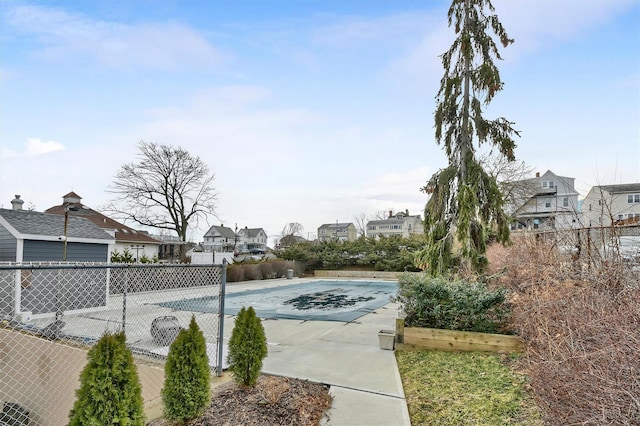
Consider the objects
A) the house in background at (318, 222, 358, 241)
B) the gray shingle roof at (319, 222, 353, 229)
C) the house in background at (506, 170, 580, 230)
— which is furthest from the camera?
the gray shingle roof at (319, 222, 353, 229)

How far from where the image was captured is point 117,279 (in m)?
9.74

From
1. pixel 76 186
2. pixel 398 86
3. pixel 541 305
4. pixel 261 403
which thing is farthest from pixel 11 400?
pixel 76 186

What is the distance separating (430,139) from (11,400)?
383 inches

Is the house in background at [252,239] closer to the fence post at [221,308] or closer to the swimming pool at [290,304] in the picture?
the swimming pool at [290,304]

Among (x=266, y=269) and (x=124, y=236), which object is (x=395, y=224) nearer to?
(x=266, y=269)

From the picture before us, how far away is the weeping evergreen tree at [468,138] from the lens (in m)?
7.61

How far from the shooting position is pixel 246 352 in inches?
138

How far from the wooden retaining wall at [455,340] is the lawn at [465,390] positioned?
0.15 meters

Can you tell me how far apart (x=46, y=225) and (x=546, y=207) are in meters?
36.1

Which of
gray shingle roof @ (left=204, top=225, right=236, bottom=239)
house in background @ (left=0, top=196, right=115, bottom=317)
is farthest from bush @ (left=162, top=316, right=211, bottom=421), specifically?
gray shingle roof @ (left=204, top=225, right=236, bottom=239)

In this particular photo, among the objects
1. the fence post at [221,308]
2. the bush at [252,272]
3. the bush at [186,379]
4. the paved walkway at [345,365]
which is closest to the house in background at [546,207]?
the paved walkway at [345,365]

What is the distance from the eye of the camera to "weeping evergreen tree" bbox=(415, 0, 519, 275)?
25.0 feet

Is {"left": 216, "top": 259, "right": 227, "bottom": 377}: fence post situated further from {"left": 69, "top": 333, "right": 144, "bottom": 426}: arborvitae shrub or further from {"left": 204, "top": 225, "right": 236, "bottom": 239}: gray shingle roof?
{"left": 204, "top": 225, "right": 236, "bottom": 239}: gray shingle roof

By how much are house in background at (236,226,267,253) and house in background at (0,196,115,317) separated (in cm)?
5132
